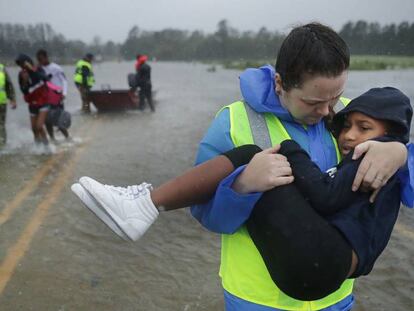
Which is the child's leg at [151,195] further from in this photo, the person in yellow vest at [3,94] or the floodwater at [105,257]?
the person in yellow vest at [3,94]

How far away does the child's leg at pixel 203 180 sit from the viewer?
4.75ft

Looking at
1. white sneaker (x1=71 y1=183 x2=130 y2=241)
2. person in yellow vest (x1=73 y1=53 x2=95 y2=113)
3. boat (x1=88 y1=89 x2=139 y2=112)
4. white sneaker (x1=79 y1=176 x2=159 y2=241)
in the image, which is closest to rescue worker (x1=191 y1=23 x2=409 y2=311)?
white sneaker (x1=79 y1=176 x2=159 y2=241)

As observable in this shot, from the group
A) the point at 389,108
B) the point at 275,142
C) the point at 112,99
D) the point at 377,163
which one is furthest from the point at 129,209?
the point at 112,99

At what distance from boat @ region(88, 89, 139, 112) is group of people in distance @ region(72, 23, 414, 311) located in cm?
1384

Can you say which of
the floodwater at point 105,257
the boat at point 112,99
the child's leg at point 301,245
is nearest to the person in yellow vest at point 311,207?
the child's leg at point 301,245

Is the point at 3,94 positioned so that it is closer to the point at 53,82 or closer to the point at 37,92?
the point at 37,92

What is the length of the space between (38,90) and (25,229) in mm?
4554

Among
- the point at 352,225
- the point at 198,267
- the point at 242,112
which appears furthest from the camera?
the point at 198,267

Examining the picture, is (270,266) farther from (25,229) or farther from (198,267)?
(25,229)

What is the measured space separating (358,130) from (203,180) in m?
0.56

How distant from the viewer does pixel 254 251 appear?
5.13 feet

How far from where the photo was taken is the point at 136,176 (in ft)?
22.3

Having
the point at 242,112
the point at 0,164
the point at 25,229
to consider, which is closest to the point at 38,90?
the point at 0,164

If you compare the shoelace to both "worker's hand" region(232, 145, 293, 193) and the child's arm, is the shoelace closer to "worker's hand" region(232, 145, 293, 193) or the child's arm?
"worker's hand" region(232, 145, 293, 193)
